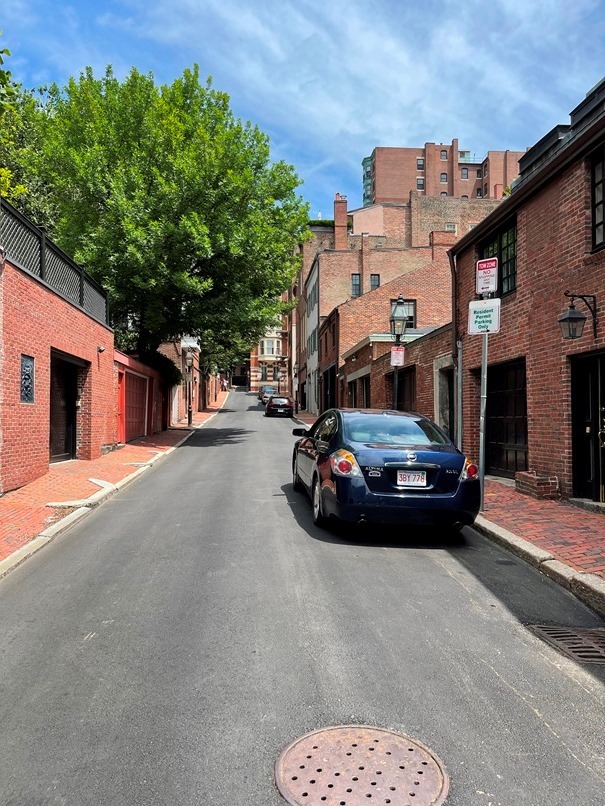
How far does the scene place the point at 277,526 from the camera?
7.29 m

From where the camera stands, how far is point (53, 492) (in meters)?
9.67

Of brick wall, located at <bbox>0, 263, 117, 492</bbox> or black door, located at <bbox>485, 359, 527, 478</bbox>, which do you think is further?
black door, located at <bbox>485, 359, 527, 478</bbox>

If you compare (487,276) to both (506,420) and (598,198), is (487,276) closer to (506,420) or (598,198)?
(598,198)

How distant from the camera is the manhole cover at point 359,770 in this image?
237 centimetres

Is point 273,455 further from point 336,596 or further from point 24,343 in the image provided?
point 336,596

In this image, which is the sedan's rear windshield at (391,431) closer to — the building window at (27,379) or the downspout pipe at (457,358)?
the downspout pipe at (457,358)

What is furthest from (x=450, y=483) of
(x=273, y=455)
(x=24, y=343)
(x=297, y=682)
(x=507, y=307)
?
(x=273, y=455)

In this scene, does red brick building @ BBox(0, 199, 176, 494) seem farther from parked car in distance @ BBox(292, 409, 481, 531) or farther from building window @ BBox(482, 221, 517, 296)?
building window @ BBox(482, 221, 517, 296)

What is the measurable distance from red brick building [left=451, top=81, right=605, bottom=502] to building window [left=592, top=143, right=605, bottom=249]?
0.05ft

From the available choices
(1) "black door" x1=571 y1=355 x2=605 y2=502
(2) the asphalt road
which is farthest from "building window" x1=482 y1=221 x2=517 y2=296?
(2) the asphalt road

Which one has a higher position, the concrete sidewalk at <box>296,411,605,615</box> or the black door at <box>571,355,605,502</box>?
the black door at <box>571,355,605,502</box>

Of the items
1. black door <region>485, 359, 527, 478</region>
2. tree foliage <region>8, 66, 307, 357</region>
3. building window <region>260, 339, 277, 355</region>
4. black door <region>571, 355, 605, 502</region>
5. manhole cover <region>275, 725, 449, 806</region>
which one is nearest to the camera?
manhole cover <region>275, 725, 449, 806</region>

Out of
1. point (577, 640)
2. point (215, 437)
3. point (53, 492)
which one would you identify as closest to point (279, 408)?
point (215, 437)

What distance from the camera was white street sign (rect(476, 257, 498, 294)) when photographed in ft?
25.5
